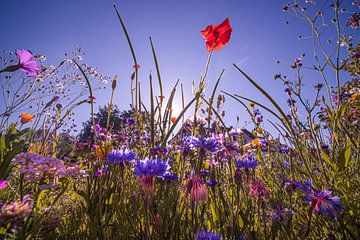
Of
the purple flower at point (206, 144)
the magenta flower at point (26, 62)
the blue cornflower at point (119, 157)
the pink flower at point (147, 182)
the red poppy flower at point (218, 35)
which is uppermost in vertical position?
→ the magenta flower at point (26, 62)

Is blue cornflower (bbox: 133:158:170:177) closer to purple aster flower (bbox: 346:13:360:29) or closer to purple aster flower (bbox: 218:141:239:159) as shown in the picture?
purple aster flower (bbox: 218:141:239:159)

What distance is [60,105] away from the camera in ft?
8.85

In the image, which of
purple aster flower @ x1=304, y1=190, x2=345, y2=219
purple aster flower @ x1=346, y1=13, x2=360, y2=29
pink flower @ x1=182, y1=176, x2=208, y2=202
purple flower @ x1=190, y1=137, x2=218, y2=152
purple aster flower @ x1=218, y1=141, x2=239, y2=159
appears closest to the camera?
pink flower @ x1=182, y1=176, x2=208, y2=202

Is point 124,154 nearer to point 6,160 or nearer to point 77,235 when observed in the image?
point 77,235

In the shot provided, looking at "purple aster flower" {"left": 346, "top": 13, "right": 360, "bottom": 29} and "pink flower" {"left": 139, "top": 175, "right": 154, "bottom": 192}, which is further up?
"purple aster flower" {"left": 346, "top": 13, "right": 360, "bottom": 29}

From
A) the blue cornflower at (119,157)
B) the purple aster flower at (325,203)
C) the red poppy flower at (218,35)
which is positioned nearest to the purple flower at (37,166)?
the blue cornflower at (119,157)

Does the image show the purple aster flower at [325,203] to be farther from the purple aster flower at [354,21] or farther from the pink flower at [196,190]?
the purple aster flower at [354,21]

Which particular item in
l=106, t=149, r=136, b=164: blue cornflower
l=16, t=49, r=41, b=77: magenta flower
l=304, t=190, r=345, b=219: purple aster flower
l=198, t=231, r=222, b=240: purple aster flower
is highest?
l=16, t=49, r=41, b=77: magenta flower

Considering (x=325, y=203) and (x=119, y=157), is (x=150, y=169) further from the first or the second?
(x=325, y=203)

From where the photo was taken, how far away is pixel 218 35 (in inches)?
41.9

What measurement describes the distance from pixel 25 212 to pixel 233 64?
2.37ft

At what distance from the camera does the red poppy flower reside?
41.4 inches

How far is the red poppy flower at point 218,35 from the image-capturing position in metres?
1.05

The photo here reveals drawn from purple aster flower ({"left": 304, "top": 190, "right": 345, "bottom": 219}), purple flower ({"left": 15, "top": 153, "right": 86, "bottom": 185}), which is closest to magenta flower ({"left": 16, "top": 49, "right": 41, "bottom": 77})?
purple flower ({"left": 15, "top": 153, "right": 86, "bottom": 185})
